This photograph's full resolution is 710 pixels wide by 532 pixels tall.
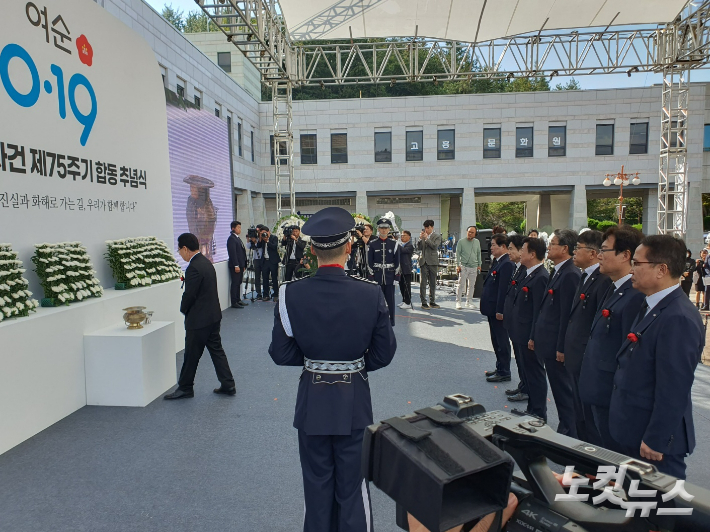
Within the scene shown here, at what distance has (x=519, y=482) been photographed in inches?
55.3

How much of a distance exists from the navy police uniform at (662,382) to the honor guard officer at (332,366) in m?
1.21

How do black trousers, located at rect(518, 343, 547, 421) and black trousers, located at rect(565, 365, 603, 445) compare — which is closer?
black trousers, located at rect(565, 365, 603, 445)

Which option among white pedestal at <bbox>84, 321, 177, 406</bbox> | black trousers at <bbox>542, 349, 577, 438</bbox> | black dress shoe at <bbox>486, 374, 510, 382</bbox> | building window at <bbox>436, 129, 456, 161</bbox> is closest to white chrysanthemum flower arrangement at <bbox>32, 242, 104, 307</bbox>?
white pedestal at <bbox>84, 321, 177, 406</bbox>

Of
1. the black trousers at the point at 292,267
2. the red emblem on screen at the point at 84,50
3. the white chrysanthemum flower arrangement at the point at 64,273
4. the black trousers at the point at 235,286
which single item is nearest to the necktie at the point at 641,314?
the white chrysanthemum flower arrangement at the point at 64,273

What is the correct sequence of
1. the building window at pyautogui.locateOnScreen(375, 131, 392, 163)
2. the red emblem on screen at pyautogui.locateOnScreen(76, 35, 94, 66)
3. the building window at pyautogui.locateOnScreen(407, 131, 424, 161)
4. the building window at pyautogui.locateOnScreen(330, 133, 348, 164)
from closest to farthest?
the red emblem on screen at pyautogui.locateOnScreen(76, 35, 94, 66) < the building window at pyautogui.locateOnScreen(407, 131, 424, 161) < the building window at pyautogui.locateOnScreen(375, 131, 392, 163) < the building window at pyautogui.locateOnScreen(330, 133, 348, 164)

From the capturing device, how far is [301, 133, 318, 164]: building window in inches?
879

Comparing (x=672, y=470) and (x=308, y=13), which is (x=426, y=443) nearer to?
(x=672, y=470)

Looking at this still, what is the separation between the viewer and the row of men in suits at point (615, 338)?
2295 millimetres

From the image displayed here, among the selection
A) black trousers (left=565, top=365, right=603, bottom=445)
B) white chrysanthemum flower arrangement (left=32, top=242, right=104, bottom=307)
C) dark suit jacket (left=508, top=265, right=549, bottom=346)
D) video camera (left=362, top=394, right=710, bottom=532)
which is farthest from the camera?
white chrysanthemum flower arrangement (left=32, top=242, right=104, bottom=307)

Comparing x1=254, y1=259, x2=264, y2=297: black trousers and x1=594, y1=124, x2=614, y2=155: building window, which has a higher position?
x1=594, y1=124, x2=614, y2=155: building window

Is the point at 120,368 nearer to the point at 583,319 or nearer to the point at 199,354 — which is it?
the point at 199,354

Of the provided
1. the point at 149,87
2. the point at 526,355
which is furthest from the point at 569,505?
the point at 149,87

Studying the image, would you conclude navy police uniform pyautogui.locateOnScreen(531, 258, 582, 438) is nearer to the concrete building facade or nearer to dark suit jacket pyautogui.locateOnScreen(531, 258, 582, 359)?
dark suit jacket pyautogui.locateOnScreen(531, 258, 582, 359)

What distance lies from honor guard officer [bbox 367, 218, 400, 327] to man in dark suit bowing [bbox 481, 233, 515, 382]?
3.17 meters
